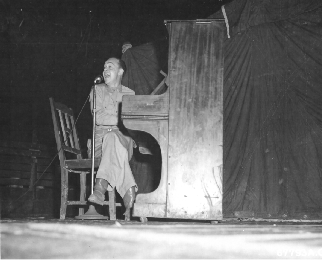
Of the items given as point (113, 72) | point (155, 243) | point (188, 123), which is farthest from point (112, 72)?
point (155, 243)

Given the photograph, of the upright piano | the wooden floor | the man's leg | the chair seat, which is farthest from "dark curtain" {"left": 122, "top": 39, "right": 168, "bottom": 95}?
the wooden floor

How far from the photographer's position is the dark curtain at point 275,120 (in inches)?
137

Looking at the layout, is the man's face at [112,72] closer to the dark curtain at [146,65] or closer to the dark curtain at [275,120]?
the dark curtain at [146,65]

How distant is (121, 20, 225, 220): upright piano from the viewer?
194cm

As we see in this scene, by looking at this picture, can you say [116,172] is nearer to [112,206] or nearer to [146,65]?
[112,206]

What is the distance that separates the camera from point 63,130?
136 inches

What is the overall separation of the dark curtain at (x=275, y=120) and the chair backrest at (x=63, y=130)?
132cm

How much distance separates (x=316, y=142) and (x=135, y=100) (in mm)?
2018

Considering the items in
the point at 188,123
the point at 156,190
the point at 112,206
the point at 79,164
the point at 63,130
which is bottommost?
the point at 112,206

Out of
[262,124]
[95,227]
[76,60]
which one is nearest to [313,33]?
[262,124]

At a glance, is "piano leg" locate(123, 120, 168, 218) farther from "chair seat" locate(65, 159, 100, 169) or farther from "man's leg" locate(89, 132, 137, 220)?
"chair seat" locate(65, 159, 100, 169)

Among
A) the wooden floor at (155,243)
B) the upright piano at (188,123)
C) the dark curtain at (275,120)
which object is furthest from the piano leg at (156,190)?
the dark curtain at (275,120)

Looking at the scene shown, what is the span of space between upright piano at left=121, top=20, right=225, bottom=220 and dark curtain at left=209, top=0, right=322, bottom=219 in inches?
56.0

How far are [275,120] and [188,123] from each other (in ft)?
5.95
